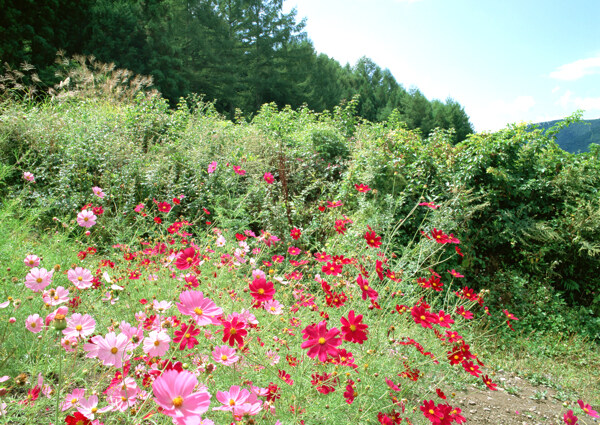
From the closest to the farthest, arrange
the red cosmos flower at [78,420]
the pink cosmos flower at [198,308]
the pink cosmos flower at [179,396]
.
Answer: the pink cosmos flower at [179,396]
the red cosmos flower at [78,420]
the pink cosmos flower at [198,308]

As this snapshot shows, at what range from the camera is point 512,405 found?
2.15 meters

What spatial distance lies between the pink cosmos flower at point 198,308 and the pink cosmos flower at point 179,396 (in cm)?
24

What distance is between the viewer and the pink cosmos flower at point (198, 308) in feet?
2.78

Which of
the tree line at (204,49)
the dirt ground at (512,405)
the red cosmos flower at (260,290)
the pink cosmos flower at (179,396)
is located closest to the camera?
the pink cosmos flower at (179,396)

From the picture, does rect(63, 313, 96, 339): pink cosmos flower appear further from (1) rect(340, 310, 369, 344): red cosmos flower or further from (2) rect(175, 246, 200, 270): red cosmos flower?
(1) rect(340, 310, 369, 344): red cosmos flower

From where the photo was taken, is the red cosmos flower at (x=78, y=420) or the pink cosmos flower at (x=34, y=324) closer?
the red cosmos flower at (x=78, y=420)

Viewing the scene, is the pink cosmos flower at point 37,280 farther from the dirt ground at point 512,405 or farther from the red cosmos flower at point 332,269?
the dirt ground at point 512,405

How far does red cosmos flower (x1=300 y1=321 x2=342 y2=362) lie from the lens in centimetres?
92

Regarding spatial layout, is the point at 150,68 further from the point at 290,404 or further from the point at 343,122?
the point at 290,404

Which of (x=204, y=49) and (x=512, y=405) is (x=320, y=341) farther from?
(x=204, y=49)

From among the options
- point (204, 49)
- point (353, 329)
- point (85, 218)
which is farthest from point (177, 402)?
point (204, 49)

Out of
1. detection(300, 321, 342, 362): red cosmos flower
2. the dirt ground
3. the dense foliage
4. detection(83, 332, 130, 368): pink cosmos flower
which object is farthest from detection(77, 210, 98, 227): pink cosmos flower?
the dirt ground

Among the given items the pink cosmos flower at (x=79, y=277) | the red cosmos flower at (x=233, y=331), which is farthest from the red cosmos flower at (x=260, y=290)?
the pink cosmos flower at (x=79, y=277)

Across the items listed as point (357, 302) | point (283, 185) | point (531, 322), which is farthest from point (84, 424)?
point (531, 322)
